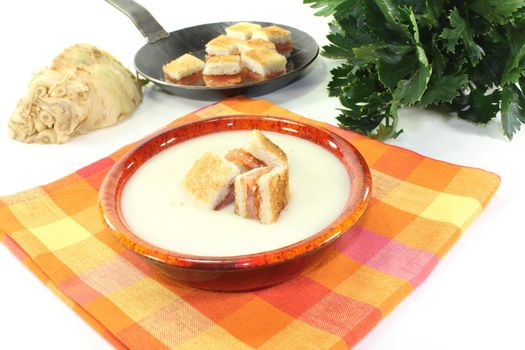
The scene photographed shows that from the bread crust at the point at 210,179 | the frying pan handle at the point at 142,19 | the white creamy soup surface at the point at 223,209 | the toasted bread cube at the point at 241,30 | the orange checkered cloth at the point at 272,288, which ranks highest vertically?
the frying pan handle at the point at 142,19

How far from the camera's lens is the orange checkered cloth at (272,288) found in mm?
834

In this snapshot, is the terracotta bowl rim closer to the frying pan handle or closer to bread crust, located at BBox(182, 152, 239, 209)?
bread crust, located at BBox(182, 152, 239, 209)

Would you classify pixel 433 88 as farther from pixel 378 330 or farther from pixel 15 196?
pixel 15 196

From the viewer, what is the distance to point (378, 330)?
88 cm

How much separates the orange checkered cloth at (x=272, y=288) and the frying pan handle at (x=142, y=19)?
2.31 ft

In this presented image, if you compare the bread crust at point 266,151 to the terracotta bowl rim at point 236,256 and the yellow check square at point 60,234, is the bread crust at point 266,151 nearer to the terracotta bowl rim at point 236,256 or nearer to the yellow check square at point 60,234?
the terracotta bowl rim at point 236,256

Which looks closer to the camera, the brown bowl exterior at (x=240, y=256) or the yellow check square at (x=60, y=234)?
the brown bowl exterior at (x=240, y=256)

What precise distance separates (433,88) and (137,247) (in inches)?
29.4

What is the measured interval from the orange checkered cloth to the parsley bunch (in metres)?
0.15

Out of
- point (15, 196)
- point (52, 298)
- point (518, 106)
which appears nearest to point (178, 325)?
point (52, 298)

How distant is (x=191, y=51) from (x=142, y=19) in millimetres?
174

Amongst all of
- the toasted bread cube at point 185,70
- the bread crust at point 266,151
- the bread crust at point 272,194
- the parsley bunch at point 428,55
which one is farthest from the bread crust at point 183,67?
the bread crust at point 272,194

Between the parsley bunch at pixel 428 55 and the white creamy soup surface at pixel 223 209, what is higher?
the parsley bunch at pixel 428 55

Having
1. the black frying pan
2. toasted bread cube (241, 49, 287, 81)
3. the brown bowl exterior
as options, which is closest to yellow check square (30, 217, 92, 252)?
the brown bowl exterior
